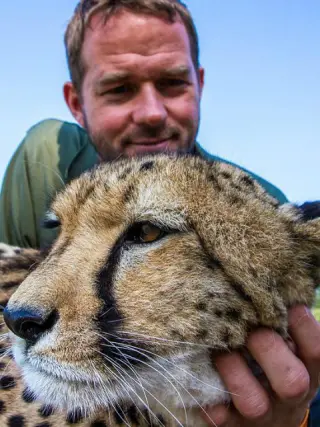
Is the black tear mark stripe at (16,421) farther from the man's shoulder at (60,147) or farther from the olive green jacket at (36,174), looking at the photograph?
the man's shoulder at (60,147)

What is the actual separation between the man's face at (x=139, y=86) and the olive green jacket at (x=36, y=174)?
19 centimetres

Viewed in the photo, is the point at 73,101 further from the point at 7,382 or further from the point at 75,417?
the point at 75,417

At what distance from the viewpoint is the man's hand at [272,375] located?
3.54ft

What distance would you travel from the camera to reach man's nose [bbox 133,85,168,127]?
6.35 feet

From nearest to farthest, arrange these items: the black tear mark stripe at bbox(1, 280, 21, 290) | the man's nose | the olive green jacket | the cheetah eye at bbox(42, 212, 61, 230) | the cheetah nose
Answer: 1. the cheetah nose
2. the cheetah eye at bbox(42, 212, 61, 230)
3. the black tear mark stripe at bbox(1, 280, 21, 290)
4. the man's nose
5. the olive green jacket

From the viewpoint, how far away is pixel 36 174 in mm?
2344

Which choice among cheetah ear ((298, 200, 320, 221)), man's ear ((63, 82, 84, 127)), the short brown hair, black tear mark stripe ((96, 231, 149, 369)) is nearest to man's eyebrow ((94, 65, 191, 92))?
the short brown hair

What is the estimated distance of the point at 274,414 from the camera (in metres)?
1.25

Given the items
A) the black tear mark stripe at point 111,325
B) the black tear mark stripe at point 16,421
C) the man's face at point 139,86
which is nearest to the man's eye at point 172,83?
the man's face at point 139,86

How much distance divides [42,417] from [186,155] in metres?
0.67

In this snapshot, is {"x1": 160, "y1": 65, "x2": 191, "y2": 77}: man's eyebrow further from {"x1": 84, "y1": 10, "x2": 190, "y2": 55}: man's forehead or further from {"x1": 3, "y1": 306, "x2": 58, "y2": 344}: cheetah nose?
{"x1": 3, "y1": 306, "x2": 58, "y2": 344}: cheetah nose

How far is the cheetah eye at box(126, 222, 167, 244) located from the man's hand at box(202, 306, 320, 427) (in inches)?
10.5

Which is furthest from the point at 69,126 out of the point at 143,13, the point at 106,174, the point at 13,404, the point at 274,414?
the point at 274,414

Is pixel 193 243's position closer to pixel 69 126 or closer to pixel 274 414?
pixel 274 414
